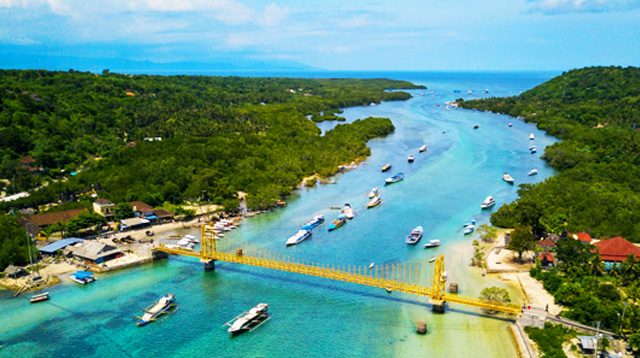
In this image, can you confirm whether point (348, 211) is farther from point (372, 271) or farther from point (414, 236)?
point (372, 271)

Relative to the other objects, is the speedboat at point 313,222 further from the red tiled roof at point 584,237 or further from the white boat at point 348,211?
the red tiled roof at point 584,237

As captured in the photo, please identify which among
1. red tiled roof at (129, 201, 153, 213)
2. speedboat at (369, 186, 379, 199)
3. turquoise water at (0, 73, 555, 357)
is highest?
red tiled roof at (129, 201, 153, 213)

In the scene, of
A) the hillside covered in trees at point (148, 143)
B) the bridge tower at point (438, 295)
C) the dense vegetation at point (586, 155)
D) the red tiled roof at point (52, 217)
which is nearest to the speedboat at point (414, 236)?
the dense vegetation at point (586, 155)

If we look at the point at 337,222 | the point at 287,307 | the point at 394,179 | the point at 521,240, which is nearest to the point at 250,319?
the point at 287,307

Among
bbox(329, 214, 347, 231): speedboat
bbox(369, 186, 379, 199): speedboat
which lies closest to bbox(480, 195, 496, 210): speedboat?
bbox(369, 186, 379, 199): speedboat

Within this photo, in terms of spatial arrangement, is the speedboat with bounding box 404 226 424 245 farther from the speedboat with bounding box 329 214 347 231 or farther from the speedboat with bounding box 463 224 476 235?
the speedboat with bounding box 329 214 347 231

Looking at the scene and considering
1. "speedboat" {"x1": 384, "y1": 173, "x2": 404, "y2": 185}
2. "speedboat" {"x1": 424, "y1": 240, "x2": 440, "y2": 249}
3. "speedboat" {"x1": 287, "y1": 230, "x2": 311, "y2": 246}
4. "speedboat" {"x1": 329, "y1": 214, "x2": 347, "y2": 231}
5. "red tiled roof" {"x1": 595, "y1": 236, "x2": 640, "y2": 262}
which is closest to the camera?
"red tiled roof" {"x1": 595, "y1": 236, "x2": 640, "y2": 262}
